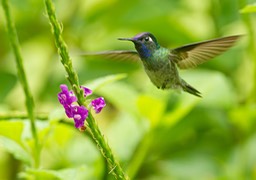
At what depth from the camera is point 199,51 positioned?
2.19 metres

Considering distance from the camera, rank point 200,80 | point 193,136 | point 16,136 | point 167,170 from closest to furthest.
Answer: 1. point 16,136
2. point 200,80
3. point 167,170
4. point 193,136

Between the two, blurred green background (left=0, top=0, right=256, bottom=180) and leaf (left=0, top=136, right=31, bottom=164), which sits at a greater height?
blurred green background (left=0, top=0, right=256, bottom=180)

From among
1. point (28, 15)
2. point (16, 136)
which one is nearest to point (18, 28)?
point (28, 15)

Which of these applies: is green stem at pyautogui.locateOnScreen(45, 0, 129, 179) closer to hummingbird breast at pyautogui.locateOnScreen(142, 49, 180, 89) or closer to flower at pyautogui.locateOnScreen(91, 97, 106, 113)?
flower at pyautogui.locateOnScreen(91, 97, 106, 113)

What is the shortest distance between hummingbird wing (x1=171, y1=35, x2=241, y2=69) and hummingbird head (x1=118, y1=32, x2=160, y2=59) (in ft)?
0.38

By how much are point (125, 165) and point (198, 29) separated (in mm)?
1440

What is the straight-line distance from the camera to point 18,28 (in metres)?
4.17

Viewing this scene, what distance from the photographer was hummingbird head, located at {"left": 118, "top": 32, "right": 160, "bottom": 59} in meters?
1.99

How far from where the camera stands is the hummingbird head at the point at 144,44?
1991 millimetres

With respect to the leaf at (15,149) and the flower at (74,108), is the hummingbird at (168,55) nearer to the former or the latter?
the flower at (74,108)

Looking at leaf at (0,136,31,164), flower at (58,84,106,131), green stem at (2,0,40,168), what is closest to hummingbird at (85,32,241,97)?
green stem at (2,0,40,168)

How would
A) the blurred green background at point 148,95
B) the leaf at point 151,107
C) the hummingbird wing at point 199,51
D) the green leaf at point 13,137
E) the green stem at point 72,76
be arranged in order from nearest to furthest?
the green stem at point 72,76 → the hummingbird wing at point 199,51 → the green leaf at point 13,137 → the leaf at point 151,107 → the blurred green background at point 148,95

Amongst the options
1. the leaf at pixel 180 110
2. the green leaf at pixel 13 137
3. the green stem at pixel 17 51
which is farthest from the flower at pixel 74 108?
the leaf at pixel 180 110

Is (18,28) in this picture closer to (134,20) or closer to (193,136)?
(134,20)
